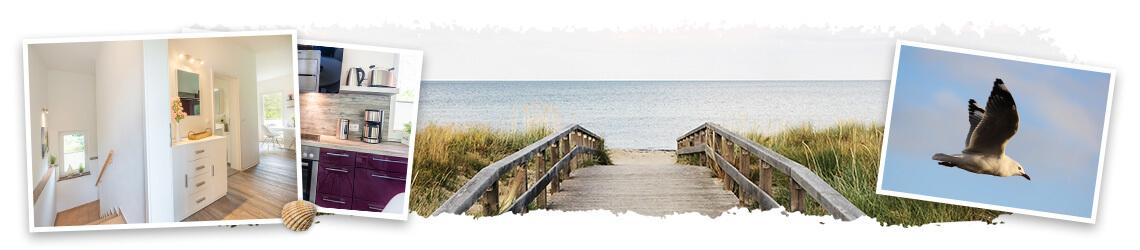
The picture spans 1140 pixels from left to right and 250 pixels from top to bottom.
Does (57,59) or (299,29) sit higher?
(299,29)

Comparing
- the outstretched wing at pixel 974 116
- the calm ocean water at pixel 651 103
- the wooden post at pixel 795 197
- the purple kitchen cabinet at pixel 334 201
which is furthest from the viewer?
the calm ocean water at pixel 651 103

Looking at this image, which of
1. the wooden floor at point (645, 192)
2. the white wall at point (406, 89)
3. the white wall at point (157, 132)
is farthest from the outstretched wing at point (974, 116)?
the white wall at point (157, 132)

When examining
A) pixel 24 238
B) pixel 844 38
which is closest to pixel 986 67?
pixel 844 38

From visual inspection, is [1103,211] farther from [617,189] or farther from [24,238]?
[24,238]

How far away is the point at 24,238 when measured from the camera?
3.01 m

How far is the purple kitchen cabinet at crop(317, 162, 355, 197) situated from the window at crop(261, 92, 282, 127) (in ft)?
1.35

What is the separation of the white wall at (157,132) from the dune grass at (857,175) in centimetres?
365

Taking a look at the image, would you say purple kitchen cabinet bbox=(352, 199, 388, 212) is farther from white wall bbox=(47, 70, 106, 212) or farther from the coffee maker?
white wall bbox=(47, 70, 106, 212)

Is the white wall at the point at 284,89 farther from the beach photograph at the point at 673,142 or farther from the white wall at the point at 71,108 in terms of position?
the beach photograph at the point at 673,142

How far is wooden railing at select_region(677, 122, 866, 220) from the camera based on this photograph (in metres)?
2.88

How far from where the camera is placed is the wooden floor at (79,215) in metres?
2.86

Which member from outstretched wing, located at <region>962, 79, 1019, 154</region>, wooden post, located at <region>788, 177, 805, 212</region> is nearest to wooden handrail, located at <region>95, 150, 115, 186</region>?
wooden post, located at <region>788, 177, 805, 212</region>

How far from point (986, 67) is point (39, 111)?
4958 mm

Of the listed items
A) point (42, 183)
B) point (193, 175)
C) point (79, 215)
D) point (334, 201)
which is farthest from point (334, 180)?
point (42, 183)
